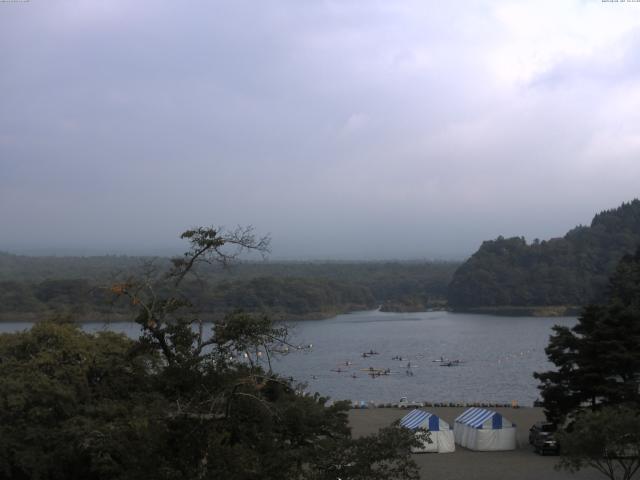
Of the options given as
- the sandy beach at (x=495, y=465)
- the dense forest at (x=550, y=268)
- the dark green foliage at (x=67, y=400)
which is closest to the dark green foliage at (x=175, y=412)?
the dark green foliage at (x=67, y=400)

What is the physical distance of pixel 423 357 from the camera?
49281 millimetres

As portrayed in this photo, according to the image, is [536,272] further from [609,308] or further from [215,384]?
[215,384]

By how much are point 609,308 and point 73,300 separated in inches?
2222

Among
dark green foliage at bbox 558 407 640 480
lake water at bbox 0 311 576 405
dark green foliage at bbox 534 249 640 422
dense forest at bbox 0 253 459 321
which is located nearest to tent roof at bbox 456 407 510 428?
dark green foliage at bbox 534 249 640 422

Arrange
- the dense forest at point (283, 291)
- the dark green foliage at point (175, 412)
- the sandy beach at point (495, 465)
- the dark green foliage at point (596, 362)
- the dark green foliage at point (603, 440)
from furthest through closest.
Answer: the dense forest at point (283, 291)
the dark green foliage at point (596, 362)
the sandy beach at point (495, 465)
the dark green foliage at point (603, 440)
the dark green foliage at point (175, 412)

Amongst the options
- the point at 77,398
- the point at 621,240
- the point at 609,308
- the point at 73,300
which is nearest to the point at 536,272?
A: the point at 621,240

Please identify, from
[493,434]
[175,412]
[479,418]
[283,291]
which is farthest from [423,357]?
[175,412]

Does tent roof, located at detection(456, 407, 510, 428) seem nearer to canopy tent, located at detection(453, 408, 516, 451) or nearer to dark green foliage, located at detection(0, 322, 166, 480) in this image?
canopy tent, located at detection(453, 408, 516, 451)

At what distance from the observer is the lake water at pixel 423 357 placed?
34.6 metres

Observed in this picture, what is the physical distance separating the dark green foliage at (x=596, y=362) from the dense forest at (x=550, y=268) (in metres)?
66.8

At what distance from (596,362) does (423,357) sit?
109ft

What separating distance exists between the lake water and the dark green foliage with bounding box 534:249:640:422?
280 inches

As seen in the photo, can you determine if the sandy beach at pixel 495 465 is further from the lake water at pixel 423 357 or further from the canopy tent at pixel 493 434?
the lake water at pixel 423 357

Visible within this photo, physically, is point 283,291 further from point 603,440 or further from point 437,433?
point 603,440
